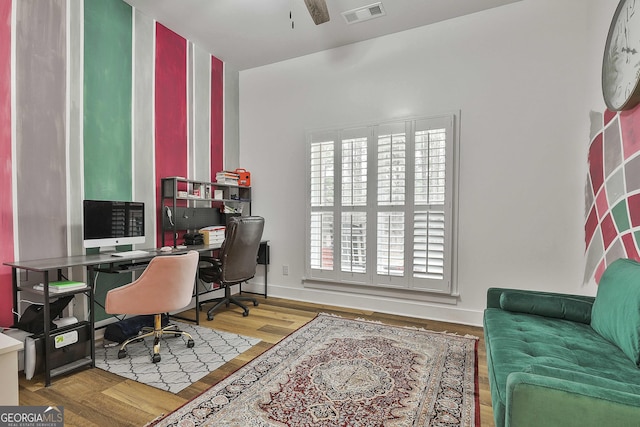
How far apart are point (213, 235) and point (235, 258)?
1.69 ft

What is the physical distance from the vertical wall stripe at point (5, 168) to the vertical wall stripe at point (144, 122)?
3.28 feet

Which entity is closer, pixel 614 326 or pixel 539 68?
pixel 614 326

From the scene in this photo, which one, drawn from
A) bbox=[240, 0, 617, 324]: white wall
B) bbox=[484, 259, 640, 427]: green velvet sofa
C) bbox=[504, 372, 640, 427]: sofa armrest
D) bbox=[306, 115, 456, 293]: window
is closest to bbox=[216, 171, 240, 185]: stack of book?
bbox=[306, 115, 456, 293]: window

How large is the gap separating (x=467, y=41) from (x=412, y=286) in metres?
2.61

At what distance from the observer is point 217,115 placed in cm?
432

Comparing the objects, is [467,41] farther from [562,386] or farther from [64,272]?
[64,272]

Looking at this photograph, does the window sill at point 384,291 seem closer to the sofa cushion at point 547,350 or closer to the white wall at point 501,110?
the white wall at point 501,110

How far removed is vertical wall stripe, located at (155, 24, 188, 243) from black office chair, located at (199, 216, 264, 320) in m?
0.74

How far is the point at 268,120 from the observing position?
4.44 m

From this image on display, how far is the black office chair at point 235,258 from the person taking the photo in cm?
337

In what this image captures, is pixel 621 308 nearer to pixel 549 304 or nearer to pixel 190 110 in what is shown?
pixel 549 304

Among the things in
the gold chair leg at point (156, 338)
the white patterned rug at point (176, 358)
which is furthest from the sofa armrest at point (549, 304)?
the gold chair leg at point (156, 338)

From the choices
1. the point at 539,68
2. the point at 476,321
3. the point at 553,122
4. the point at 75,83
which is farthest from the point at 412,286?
the point at 75,83

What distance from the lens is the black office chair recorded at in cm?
337
